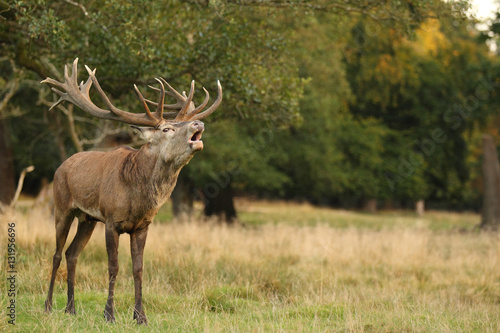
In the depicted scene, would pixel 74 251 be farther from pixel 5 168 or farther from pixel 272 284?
pixel 5 168

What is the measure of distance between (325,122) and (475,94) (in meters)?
7.08

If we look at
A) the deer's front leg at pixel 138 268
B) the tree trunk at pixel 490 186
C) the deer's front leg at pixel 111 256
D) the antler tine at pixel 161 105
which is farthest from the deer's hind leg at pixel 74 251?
the tree trunk at pixel 490 186

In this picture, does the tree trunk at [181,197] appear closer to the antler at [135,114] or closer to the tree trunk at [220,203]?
the tree trunk at [220,203]

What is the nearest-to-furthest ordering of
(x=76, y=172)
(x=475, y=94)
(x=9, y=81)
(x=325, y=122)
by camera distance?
(x=76, y=172), (x=9, y=81), (x=325, y=122), (x=475, y=94)

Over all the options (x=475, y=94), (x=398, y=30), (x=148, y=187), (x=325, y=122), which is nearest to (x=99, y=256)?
(x=148, y=187)

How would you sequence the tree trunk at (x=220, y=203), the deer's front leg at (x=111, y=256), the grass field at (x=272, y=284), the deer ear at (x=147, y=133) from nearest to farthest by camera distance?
the deer's front leg at (x=111, y=256)
the deer ear at (x=147, y=133)
the grass field at (x=272, y=284)
the tree trunk at (x=220, y=203)

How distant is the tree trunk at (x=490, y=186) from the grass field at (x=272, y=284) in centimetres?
448

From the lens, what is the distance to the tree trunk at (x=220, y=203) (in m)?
20.4

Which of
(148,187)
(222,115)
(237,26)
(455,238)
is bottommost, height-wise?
(455,238)

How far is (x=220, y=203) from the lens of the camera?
67.4 ft

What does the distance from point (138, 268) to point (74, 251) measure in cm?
93

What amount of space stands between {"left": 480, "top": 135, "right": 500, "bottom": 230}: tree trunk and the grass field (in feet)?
14.7

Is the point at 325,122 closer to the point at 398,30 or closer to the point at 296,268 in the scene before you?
the point at 398,30

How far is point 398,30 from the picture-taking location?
11.2 metres
